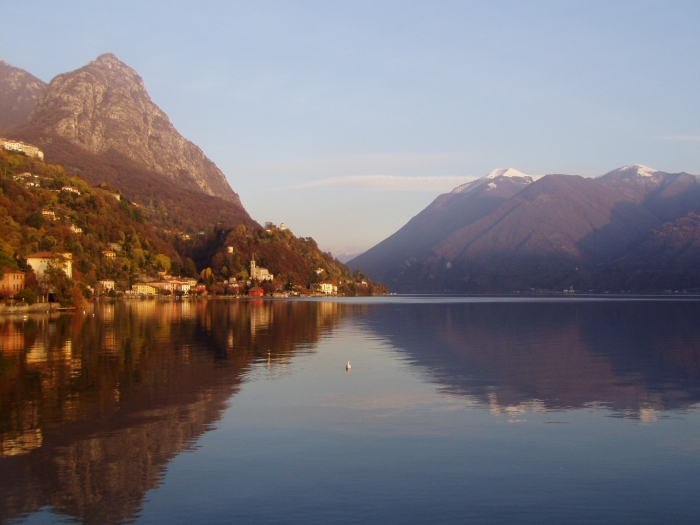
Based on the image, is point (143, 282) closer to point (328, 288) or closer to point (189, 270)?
point (189, 270)

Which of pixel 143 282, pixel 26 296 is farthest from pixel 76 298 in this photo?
pixel 143 282

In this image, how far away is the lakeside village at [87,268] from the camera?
6912 centimetres

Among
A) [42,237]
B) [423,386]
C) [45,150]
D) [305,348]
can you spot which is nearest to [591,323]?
[305,348]

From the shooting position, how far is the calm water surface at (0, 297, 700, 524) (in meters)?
11.2

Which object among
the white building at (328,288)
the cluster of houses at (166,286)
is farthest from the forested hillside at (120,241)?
the white building at (328,288)

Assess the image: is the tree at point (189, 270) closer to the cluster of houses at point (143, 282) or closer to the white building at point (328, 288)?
the cluster of houses at point (143, 282)

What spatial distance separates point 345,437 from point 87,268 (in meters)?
85.7

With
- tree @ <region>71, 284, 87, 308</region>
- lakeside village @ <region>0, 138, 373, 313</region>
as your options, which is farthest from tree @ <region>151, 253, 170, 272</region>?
tree @ <region>71, 284, 87, 308</region>

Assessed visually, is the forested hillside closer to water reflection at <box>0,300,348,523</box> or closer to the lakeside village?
the lakeside village

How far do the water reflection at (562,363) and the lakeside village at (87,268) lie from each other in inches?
1436

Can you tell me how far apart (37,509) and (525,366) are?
20.3 m

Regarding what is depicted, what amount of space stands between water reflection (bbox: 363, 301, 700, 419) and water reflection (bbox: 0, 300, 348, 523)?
7.19 metres

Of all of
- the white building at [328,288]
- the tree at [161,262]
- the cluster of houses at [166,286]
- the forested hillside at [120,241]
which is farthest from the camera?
the white building at [328,288]

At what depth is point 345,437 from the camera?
51.1ft
